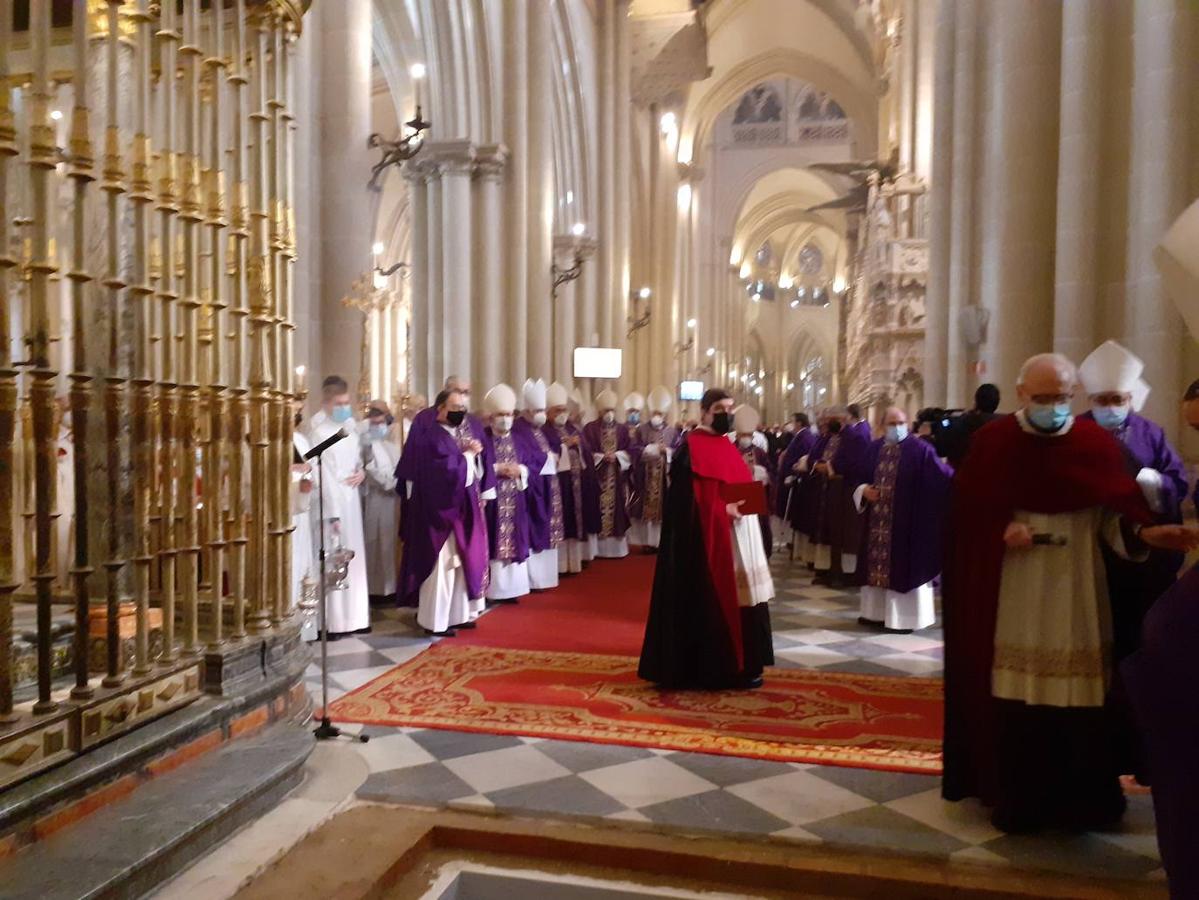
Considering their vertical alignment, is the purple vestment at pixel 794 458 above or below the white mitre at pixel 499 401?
below

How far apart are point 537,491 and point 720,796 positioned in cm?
522

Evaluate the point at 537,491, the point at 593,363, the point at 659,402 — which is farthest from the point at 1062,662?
the point at 593,363

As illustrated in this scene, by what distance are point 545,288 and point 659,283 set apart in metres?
12.5

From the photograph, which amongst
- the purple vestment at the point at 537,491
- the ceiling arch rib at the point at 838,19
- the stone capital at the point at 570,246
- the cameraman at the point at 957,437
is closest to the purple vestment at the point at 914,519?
the cameraman at the point at 957,437

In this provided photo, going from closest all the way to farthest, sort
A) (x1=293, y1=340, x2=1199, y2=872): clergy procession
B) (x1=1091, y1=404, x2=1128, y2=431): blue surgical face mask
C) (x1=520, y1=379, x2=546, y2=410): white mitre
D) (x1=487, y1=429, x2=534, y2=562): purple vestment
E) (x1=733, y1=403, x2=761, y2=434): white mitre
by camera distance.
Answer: (x1=293, y1=340, x2=1199, y2=872): clergy procession → (x1=1091, y1=404, x2=1128, y2=431): blue surgical face mask → (x1=733, y1=403, x2=761, y2=434): white mitre → (x1=487, y1=429, x2=534, y2=562): purple vestment → (x1=520, y1=379, x2=546, y2=410): white mitre

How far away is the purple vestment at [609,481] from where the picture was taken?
11578 millimetres

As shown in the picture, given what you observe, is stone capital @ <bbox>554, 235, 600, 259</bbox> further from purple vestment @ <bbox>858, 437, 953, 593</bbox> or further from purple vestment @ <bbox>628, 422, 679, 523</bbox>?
purple vestment @ <bbox>858, 437, 953, 593</bbox>

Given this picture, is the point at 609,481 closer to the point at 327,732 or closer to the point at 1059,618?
the point at 327,732

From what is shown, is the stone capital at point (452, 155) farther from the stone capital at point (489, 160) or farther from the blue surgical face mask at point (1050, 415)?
the blue surgical face mask at point (1050, 415)

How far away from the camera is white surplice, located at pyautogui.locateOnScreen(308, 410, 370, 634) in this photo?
6.91 meters

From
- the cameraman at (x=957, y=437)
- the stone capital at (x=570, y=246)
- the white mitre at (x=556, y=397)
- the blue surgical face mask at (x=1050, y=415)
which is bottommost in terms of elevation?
the cameraman at (x=957, y=437)

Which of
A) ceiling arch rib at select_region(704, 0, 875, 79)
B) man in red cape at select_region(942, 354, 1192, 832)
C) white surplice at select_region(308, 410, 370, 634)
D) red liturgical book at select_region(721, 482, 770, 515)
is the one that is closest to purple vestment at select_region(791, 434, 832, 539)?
red liturgical book at select_region(721, 482, 770, 515)

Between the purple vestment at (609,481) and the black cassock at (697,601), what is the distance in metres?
5.69

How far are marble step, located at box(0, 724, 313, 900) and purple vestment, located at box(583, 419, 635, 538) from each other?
788cm
